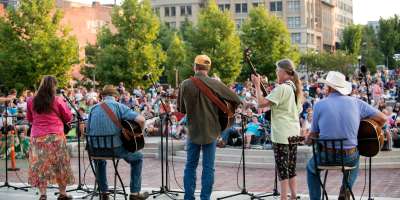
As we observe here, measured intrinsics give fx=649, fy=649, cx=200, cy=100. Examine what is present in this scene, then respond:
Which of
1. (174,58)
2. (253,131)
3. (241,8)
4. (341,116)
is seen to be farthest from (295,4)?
(341,116)

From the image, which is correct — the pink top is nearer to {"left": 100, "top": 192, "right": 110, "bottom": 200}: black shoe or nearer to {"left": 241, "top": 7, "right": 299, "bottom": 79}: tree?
{"left": 100, "top": 192, "right": 110, "bottom": 200}: black shoe

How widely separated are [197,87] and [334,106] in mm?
1957

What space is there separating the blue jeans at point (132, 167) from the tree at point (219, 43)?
42467mm

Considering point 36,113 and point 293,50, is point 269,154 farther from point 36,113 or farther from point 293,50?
point 293,50

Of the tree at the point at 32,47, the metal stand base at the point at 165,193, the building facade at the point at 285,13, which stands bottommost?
the metal stand base at the point at 165,193

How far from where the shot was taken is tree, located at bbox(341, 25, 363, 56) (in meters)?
92.9

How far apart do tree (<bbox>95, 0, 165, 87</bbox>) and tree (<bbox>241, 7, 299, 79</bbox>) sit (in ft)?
38.1

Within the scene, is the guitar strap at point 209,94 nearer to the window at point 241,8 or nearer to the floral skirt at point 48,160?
the floral skirt at point 48,160

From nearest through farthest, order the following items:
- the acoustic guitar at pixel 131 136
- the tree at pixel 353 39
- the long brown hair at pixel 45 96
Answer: the acoustic guitar at pixel 131 136
the long brown hair at pixel 45 96
the tree at pixel 353 39

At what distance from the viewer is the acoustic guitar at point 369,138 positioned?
297 inches

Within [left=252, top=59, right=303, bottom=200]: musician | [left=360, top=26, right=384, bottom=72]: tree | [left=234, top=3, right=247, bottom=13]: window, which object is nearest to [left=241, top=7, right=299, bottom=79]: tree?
[left=360, top=26, right=384, bottom=72]: tree

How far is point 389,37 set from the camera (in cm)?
8650

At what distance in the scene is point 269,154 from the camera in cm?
1581

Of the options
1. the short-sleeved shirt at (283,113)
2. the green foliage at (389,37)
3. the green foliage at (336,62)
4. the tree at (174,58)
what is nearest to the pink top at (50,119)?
the short-sleeved shirt at (283,113)
